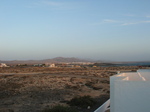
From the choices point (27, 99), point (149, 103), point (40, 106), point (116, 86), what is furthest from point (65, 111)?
point (27, 99)

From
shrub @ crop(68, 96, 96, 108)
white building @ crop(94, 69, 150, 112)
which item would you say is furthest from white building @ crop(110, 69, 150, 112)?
shrub @ crop(68, 96, 96, 108)

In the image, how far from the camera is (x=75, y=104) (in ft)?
43.6

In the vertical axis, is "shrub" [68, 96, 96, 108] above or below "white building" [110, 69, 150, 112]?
below

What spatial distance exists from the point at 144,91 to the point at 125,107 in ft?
2.69

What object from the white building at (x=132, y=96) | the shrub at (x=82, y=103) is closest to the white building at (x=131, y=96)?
the white building at (x=132, y=96)

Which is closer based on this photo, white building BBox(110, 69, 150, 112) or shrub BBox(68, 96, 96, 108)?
white building BBox(110, 69, 150, 112)

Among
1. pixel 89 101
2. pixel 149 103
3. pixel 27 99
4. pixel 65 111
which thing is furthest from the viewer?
pixel 27 99

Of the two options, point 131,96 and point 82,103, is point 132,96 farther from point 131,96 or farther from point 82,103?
point 82,103

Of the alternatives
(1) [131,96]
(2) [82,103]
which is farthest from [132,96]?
(2) [82,103]

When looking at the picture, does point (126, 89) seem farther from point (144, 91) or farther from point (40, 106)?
point (40, 106)

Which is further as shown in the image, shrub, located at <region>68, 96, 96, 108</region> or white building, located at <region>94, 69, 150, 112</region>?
shrub, located at <region>68, 96, 96, 108</region>

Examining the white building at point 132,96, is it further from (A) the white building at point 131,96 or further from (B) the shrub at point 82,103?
(B) the shrub at point 82,103

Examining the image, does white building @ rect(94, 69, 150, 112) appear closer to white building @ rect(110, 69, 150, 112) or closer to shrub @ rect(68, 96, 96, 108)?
white building @ rect(110, 69, 150, 112)

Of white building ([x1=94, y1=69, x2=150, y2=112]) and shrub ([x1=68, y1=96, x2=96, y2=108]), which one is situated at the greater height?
white building ([x1=94, y1=69, x2=150, y2=112])
